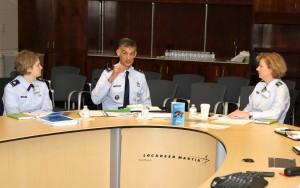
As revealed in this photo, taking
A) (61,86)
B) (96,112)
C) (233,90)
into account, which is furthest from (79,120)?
(233,90)

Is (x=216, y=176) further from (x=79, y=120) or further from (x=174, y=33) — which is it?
(x=174, y=33)

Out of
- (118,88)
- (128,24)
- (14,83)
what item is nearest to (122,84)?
(118,88)

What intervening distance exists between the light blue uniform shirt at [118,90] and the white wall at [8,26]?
4.81 metres

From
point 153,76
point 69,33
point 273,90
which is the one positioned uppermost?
point 69,33

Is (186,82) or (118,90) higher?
(118,90)

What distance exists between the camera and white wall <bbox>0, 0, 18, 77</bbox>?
33.0 feet

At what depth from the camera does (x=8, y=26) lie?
404 inches

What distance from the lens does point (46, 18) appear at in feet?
32.9

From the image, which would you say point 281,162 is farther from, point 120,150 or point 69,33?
point 69,33

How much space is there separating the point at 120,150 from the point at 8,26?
6.36 m

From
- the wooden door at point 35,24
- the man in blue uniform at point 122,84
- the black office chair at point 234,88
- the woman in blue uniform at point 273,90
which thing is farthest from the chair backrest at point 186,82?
the wooden door at point 35,24

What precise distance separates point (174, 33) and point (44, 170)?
6584mm

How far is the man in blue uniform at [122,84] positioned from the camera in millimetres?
5520

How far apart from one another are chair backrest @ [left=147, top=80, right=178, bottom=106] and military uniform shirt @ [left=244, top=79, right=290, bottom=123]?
1.58 m
